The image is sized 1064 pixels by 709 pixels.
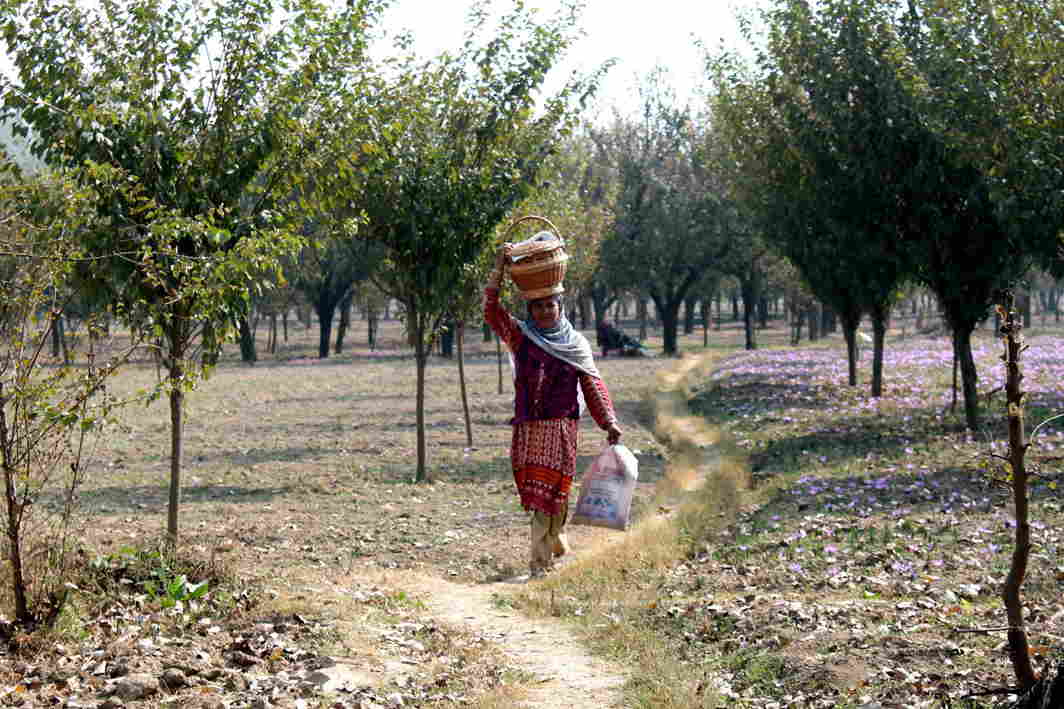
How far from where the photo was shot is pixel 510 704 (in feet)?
20.5

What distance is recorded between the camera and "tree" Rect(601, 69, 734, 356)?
47.8 m

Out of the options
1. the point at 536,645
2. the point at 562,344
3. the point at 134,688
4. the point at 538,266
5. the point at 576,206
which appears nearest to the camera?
the point at 134,688

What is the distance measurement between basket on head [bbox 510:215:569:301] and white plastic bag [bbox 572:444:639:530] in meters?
1.52

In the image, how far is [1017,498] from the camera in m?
4.64

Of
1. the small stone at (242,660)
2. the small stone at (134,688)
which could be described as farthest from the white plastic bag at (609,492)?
the small stone at (134,688)

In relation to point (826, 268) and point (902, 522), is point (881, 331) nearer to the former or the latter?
point (826, 268)

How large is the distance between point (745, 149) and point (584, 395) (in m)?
18.1

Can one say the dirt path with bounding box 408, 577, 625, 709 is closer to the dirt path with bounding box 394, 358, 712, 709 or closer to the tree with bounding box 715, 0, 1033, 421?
the dirt path with bounding box 394, 358, 712, 709

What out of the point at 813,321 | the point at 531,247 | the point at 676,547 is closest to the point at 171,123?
the point at 531,247

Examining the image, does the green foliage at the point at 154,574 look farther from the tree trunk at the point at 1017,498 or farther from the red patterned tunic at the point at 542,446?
the tree trunk at the point at 1017,498

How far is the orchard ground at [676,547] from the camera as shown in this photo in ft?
21.4

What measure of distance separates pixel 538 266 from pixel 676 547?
10.4 ft

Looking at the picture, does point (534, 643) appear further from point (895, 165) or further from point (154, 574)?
point (895, 165)

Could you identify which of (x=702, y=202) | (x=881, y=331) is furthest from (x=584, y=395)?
(x=702, y=202)
